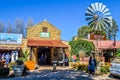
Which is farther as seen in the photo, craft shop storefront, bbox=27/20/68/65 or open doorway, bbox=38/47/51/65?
open doorway, bbox=38/47/51/65

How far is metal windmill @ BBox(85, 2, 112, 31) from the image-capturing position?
94.6 feet

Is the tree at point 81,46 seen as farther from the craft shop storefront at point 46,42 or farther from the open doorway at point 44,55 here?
the open doorway at point 44,55

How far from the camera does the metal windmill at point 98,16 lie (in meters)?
28.8

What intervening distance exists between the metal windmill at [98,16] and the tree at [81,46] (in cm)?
618

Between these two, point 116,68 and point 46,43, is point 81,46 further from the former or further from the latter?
point 116,68

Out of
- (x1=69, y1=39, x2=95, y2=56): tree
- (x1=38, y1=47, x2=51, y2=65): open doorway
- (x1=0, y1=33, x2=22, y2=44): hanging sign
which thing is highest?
(x1=0, y1=33, x2=22, y2=44): hanging sign

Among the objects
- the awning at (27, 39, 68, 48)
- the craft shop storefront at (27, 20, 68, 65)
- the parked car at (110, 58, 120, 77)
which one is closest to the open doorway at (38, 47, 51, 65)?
the craft shop storefront at (27, 20, 68, 65)

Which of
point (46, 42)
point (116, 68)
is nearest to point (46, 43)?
point (46, 42)

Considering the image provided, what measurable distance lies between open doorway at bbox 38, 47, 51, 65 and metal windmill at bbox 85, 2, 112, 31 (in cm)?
774

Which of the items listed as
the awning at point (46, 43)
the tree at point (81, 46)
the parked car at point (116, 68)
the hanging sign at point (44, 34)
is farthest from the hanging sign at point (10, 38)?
the parked car at point (116, 68)

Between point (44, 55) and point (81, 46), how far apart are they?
5427mm

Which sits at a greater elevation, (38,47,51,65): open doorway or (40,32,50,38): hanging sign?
(40,32,50,38): hanging sign

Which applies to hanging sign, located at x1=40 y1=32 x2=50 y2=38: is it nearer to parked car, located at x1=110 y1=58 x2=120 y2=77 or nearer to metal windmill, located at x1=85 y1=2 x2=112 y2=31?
metal windmill, located at x1=85 y1=2 x2=112 y2=31

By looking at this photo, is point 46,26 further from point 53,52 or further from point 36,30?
point 53,52
